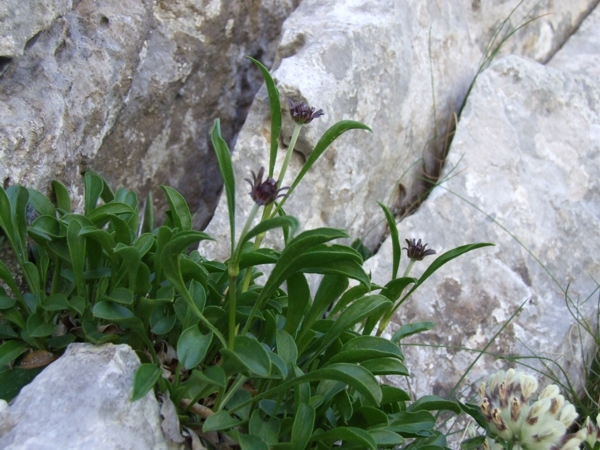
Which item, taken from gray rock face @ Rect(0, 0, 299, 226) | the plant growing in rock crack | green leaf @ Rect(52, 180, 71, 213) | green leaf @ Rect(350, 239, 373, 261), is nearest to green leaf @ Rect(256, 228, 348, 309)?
the plant growing in rock crack

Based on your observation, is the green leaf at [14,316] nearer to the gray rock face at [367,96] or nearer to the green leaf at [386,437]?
the gray rock face at [367,96]

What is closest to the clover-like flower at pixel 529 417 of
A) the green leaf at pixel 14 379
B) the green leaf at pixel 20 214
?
the green leaf at pixel 14 379

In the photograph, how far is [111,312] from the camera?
1507mm

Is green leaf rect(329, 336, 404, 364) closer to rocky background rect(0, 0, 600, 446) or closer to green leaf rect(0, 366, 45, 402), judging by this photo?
green leaf rect(0, 366, 45, 402)

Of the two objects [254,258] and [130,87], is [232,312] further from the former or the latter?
[130,87]

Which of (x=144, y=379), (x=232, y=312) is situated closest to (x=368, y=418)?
(x=232, y=312)

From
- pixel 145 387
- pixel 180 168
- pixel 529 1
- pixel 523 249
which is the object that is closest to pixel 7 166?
pixel 145 387

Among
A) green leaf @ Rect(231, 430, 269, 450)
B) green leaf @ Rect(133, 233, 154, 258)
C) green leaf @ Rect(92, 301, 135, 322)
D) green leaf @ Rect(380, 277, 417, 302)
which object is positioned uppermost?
green leaf @ Rect(380, 277, 417, 302)

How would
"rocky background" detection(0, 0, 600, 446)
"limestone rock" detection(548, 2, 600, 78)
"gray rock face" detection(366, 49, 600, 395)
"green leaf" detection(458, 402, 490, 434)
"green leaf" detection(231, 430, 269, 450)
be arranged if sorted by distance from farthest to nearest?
"limestone rock" detection(548, 2, 600, 78) → "gray rock face" detection(366, 49, 600, 395) → "rocky background" detection(0, 0, 600, 446) → "green leaf" detection(458, 402, 490, 434) → "green leaf" detection(231, 430, 269, 450)

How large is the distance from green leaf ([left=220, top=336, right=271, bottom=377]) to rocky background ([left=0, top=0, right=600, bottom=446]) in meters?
0.87

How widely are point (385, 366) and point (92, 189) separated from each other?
3.19 ft

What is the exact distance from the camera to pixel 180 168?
2717 millimetres

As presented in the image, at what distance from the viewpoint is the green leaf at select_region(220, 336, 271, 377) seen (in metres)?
1.34

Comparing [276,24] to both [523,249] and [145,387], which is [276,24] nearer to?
[523,249]
